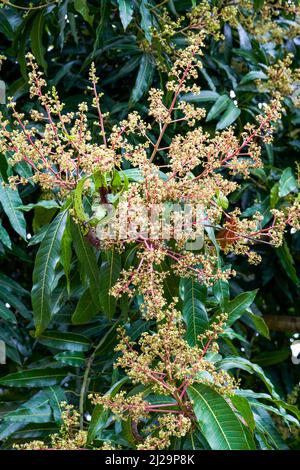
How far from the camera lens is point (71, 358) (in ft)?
Result: 6.73

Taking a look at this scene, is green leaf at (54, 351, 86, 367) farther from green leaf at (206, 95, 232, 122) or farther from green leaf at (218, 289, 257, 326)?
green leaf at (206, 95, 232, 122)

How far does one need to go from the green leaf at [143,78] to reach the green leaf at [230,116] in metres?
0.23

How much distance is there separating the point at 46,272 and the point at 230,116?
91cm

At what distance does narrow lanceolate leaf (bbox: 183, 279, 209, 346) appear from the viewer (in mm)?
1802

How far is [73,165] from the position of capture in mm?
A: 1575

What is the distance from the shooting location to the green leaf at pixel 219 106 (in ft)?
8.00

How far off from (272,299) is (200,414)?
1524mm

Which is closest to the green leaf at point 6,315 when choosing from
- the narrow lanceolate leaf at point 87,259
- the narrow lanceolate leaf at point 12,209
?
the narrow lanceolate leaf at point 12,209

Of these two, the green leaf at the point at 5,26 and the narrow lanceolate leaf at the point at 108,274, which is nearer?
the narrow lanceolate leaf at the point at 108,274

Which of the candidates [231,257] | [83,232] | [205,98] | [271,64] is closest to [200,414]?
[83,232]

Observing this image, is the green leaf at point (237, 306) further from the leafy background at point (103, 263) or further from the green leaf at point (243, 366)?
the green leaf at point (243, 366)

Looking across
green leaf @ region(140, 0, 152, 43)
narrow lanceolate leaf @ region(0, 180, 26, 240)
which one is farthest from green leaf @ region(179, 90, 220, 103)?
narrow lanceolate leaf @ region(0, 180, 26, 240)

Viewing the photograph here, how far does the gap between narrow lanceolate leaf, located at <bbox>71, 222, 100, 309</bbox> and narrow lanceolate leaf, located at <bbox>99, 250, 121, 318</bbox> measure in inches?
0.9

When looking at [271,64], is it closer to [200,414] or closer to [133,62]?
[133,62]
